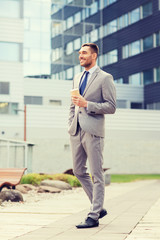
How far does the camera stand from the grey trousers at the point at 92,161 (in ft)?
20.9

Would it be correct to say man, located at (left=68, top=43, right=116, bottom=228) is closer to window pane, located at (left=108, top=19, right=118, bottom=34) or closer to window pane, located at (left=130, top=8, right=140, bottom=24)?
window pane, located at (left=130, top=8, right=140, bottom=24)

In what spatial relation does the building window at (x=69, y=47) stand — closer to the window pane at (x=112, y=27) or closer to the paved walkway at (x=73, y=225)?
the window pane at (x=112, y=27)

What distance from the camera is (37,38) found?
149 feet

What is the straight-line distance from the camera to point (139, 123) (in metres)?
45.2

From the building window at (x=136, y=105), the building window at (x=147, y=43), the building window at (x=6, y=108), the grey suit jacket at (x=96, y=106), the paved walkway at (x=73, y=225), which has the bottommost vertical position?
the paved walkway at (x=73, y=225)

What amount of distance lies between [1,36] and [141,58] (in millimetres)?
12600

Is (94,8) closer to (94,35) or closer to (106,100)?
(94,35)

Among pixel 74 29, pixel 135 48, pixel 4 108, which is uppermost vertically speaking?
pixel 74 29

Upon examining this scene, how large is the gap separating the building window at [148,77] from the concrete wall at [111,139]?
273 centimetres

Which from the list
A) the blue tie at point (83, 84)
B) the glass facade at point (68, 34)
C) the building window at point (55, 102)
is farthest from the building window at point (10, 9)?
the blue tie at point (83, 84)

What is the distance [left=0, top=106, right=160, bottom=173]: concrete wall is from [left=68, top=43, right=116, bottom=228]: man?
110 feet

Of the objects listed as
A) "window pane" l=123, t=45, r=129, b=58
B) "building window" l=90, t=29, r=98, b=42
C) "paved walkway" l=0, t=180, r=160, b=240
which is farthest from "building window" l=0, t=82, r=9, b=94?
"paved walkway" l=0, t=180, r=160, b=240

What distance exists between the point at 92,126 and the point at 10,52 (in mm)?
35447

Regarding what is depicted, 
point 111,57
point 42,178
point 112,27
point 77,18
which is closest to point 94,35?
point 112,27
